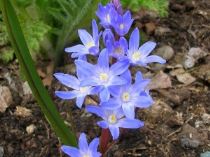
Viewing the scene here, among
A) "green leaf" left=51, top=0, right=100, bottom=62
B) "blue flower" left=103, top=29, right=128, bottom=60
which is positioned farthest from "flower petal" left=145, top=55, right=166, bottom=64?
"green leaf" left=51, top=0, right=100, bottom=62

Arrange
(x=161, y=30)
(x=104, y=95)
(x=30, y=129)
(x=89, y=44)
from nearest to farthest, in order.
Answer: (x=104, y=95), (x=89, y=44), (x=30, y=129), (x=161, y=30)

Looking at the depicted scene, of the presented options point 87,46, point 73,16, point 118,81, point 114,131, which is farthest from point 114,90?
point 73,16

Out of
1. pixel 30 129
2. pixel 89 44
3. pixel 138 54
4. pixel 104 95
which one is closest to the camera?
pixel 104 95

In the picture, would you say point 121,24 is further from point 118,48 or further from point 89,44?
point 89,44

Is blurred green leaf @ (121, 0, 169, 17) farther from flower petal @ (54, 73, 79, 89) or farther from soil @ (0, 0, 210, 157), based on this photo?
flower petal @ (54, 73, 79, 89)

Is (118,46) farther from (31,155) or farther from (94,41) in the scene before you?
(31,155)

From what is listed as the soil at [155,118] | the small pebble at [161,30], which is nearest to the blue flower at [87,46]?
the soil at [155,118]

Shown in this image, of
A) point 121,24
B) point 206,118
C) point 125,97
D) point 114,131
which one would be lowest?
point 206,118

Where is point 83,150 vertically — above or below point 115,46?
below

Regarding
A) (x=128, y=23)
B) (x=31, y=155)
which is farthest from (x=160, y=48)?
(x=128, y=23)
